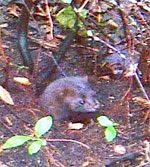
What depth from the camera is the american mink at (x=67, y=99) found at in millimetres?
2912

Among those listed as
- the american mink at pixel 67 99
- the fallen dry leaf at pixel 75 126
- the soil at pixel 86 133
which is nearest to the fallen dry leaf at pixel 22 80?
the soil at pixel 86 133

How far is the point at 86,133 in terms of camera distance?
9.21ft

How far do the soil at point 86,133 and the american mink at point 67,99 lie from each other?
64mm

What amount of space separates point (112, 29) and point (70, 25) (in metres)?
0.61

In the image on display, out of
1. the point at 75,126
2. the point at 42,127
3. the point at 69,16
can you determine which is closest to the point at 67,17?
the point at 69,16

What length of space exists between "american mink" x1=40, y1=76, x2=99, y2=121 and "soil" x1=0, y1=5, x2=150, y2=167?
6 centimetres

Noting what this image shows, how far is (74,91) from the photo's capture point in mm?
2967

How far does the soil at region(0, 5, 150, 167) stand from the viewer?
8.63 feet

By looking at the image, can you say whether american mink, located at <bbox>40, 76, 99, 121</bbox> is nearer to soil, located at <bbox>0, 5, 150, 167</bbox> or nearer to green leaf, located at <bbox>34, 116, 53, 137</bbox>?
soil, located at <bbox>0, 5, 150, 167</bbox>

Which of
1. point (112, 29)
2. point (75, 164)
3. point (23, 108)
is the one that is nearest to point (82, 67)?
point (112, 29)

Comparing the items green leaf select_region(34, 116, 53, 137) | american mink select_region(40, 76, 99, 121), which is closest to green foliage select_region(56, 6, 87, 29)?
american mink select_region(40, 76, 99, 121)

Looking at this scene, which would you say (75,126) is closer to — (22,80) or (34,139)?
(22,80)

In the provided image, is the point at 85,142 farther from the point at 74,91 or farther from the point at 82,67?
the point at 82,67

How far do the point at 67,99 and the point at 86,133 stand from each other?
0.24 metres
